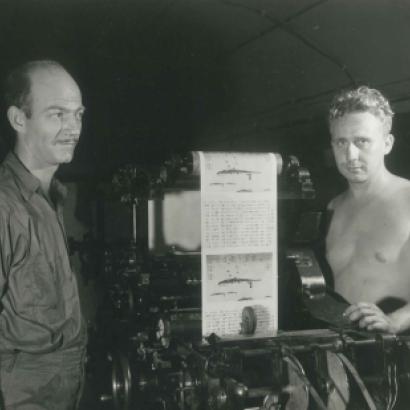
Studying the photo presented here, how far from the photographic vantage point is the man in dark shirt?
1299mm

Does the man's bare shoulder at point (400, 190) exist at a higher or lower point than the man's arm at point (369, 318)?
higher

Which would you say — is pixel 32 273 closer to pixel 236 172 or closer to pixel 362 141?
pixel 236 172

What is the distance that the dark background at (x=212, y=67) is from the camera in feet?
8.06

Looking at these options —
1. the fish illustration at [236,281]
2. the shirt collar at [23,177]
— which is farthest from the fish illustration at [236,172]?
the shirt collar at [23,177]

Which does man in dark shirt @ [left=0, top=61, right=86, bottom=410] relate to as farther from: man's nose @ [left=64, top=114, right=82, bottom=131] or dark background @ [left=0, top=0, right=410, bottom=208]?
dark background @ [left=0, top=0, right=410, bottom=208]

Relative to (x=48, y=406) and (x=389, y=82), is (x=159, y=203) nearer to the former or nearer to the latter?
(x=48, y=406)

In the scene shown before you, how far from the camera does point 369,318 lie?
1.41m

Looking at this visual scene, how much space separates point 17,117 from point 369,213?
1.27 meters

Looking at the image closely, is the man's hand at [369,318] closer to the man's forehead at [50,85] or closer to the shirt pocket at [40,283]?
the shirt pocket at [40,283]

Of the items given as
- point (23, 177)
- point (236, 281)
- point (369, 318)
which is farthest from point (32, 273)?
point (369, 318)

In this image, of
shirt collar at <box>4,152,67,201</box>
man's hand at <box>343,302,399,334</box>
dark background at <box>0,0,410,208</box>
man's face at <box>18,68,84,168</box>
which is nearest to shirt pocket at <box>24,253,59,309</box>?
shirt collar at <box>4,152,67,201</box>

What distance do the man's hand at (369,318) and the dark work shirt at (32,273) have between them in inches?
31.0

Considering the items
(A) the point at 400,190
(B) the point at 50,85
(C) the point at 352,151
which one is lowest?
(A) the point at 400,190

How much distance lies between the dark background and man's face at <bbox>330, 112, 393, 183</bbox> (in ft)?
2.70
